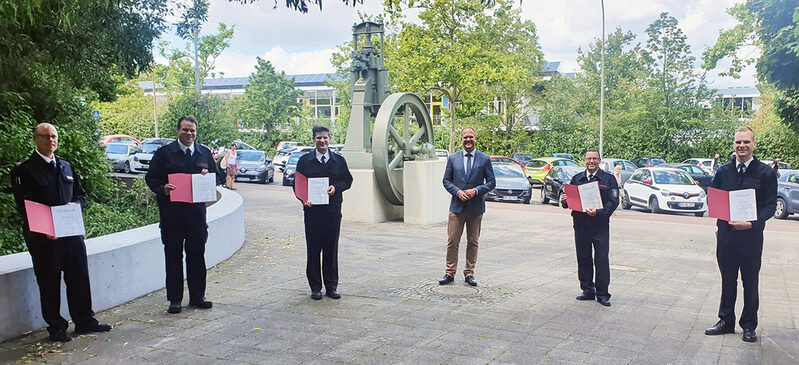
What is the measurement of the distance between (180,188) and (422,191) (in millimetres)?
7866

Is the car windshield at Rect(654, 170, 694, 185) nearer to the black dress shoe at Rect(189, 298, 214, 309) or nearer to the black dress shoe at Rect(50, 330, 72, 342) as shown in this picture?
the black dress shoe at Rect(189, 298, 214, 309)

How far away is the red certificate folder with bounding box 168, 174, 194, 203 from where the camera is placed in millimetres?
5945

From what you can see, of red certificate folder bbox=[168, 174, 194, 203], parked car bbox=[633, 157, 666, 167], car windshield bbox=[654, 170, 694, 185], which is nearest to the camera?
red certificate folder bbox=[168, 174, 194, 203]

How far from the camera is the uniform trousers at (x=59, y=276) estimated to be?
16.8 ft

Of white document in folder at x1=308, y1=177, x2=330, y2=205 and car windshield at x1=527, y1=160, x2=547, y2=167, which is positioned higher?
white document in folder at x1=308, y1=177, x2=330, y2=205

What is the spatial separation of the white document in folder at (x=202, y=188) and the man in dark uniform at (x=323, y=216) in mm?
976

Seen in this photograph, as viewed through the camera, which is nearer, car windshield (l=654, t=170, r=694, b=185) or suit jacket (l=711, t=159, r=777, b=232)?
suit jacket (l=711, t=159, r=777, b=232)

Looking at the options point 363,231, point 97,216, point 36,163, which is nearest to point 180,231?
point 36,163

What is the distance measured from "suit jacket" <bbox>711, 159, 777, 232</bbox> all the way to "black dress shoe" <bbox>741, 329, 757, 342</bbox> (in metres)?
0.87

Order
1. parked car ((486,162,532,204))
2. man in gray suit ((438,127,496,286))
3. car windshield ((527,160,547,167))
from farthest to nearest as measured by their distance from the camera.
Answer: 1. car windshield ((527,160,547,167))
2. parked car ((486,162,532,204))
3. man in gray suit ((438,127,496,286))

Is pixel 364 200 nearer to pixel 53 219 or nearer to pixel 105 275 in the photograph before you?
pixel 105 275

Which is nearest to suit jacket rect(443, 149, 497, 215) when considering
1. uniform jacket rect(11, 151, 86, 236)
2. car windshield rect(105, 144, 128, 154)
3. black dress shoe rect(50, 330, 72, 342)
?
uniform jacket rect(11, 151, 86, 236)

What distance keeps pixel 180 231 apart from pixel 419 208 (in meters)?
7.80

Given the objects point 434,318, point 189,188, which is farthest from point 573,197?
point 189,188
